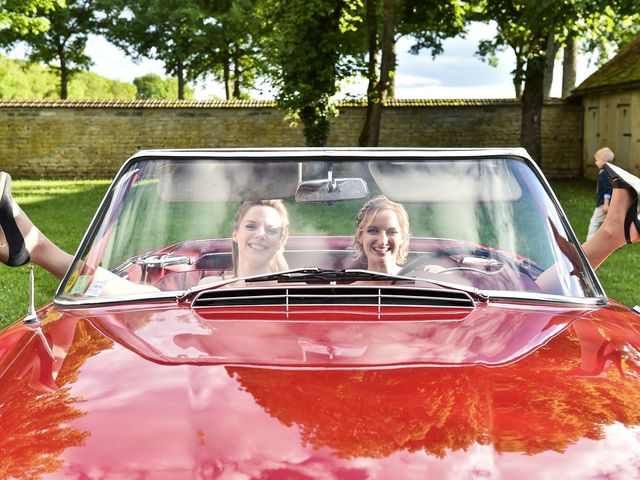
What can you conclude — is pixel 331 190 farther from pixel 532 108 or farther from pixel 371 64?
pixel 532 108

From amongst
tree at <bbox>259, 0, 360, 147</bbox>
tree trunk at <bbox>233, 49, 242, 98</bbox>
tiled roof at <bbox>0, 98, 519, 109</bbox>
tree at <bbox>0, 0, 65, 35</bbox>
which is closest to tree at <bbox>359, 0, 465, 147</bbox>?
tree at <bbox>259, 0, 360, 147</bbox>

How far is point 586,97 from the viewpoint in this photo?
32469 millimetres

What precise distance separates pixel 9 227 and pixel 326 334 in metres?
1.19

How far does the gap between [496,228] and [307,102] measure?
22.4m

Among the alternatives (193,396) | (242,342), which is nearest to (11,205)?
(242,342)

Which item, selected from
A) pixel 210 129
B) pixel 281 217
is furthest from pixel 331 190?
pixel 210 129

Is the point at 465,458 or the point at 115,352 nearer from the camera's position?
the point at 465,458

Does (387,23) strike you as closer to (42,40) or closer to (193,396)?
(193,396)

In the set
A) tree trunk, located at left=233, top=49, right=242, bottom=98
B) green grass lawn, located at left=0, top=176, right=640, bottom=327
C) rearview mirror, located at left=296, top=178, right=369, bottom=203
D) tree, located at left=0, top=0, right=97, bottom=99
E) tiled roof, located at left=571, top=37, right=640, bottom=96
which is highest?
tree, located at left=0, top=0, right=97, bottom=99

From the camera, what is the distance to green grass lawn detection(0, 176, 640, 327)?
8906 mm

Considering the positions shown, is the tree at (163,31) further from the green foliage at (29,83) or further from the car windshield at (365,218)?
the car windshield at (365,218)

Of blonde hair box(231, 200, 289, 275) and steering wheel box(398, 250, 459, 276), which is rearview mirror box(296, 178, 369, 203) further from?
steering wheel box(398, 250, 459, 276)

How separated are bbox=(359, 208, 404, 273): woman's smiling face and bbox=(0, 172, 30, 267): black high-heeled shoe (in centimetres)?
119

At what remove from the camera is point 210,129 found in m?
33.6
